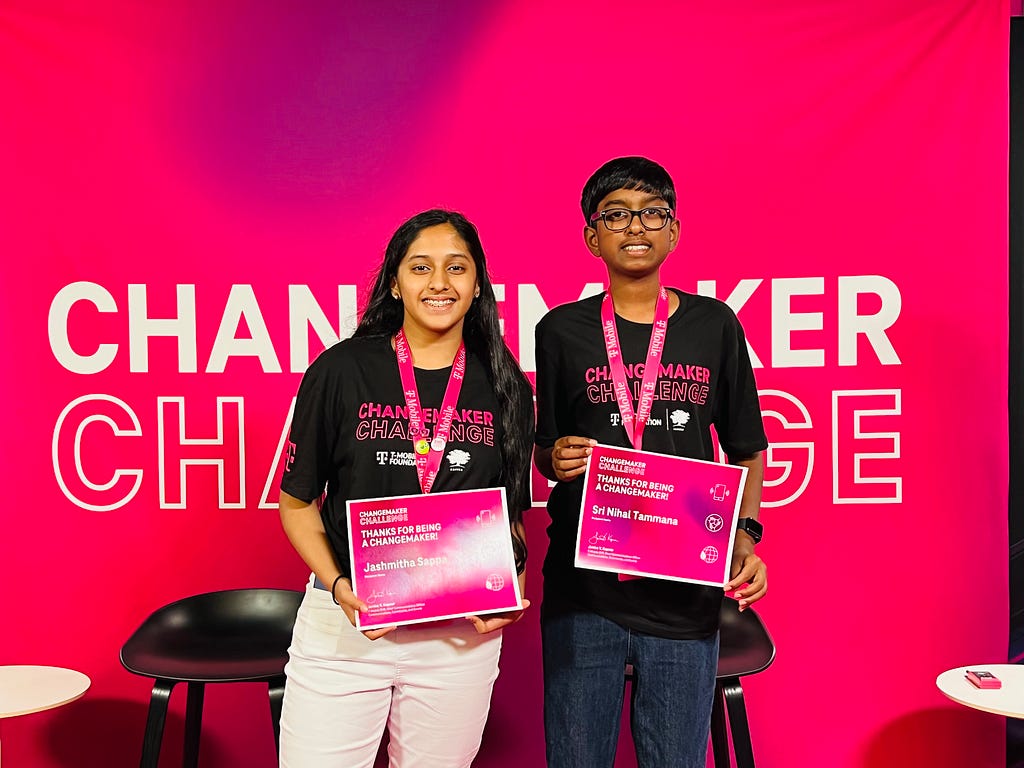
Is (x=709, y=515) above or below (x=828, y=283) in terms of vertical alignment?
below

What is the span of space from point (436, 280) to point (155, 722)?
157 cm

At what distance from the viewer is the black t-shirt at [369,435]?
197 centimetres

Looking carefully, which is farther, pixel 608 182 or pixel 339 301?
pixel 339 301

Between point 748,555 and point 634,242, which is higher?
point 634,242

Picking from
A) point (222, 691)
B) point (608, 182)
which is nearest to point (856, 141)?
point (608, 182)

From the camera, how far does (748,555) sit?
208 cm

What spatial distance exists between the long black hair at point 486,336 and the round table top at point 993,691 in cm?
155

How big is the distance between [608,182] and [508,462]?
26.3 inches

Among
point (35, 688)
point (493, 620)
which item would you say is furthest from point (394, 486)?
point (35, 688)

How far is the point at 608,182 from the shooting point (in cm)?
212

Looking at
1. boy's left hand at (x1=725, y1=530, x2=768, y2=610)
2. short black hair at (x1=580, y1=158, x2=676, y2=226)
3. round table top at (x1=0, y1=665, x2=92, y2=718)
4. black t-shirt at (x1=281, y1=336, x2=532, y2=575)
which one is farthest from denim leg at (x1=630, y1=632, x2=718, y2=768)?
round table top at (x1=0, y1=665, x2=92, y2=718)

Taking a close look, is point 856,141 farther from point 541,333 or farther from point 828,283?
point 541,333

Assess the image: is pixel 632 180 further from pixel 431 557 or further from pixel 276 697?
pixel 276 697

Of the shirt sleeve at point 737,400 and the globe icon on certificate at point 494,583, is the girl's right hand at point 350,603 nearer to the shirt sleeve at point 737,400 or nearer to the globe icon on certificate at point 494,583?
the globe icon on certificate at point 494,583
